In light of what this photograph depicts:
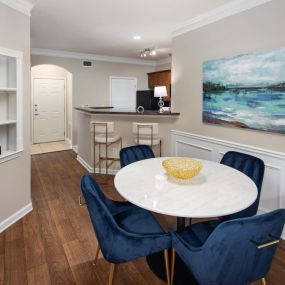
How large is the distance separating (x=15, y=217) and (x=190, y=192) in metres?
2.18

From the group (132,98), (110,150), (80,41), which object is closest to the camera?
(110,150)

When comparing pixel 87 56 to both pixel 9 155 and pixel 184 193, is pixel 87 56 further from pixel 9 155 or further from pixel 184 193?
pixel 184 193

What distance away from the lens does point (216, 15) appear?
10.9 feet

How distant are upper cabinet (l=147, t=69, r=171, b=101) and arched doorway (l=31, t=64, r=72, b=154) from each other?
2.32m

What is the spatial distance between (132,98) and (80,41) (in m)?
2.80

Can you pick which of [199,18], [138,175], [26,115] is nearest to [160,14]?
[199,18]

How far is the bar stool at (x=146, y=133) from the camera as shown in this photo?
4121 mm

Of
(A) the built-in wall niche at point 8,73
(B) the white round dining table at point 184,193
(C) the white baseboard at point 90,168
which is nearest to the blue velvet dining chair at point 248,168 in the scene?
(B) the white round dining table at point 184,193

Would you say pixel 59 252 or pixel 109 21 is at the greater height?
pixel 109 21

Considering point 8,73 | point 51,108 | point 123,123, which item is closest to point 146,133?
point 123,123

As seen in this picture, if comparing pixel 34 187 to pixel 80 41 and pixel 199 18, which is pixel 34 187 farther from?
pixel 199 18

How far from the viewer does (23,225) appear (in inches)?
114

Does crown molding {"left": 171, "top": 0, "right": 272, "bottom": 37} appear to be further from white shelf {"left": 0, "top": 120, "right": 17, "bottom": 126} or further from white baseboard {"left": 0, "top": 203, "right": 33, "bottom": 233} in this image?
white baseboard {"left": 0, "top": 203, "right": 33, "bottom": 233}

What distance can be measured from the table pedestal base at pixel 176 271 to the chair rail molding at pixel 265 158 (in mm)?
1218
